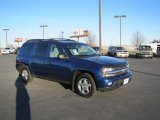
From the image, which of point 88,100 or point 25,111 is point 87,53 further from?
point 25,111

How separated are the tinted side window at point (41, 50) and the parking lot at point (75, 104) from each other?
1.30m

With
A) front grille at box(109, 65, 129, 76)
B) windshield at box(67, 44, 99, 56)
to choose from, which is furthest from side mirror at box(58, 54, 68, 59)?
front grille at box(109, 65, 129, 76)

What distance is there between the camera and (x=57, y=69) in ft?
30.8

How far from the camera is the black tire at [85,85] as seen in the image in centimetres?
830

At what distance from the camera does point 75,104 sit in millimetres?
7562

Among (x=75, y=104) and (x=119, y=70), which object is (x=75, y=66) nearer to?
(x=119, y=70)

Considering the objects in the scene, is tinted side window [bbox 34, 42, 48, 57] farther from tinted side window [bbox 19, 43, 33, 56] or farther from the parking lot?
the parking lot

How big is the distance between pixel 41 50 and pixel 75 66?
2.28 m

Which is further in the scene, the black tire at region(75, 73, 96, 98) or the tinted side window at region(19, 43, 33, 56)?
the tinted side window at region(19, 43, 33, 56)

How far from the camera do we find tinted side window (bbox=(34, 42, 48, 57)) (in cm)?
1024

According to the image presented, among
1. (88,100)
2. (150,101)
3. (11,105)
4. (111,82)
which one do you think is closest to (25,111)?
(11,105)

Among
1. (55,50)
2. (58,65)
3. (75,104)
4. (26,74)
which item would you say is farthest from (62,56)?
(26,74)

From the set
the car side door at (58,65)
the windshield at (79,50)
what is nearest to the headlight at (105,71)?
the car side door at (58,65)

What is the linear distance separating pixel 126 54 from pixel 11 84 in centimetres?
2741
